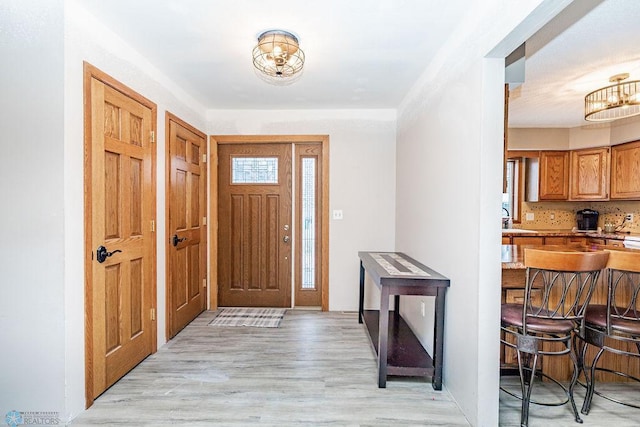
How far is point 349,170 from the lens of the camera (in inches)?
153

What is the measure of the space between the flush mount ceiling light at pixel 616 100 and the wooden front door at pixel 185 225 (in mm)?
3770

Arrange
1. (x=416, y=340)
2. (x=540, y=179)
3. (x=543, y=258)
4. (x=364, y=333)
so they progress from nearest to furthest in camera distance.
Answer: (x=543, y=258), (x=416, y=340), (x=364, y=333), (x=540, y=179)

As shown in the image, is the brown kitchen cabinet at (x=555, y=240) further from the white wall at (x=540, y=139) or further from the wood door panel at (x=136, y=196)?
the wood door panel at (x=136, y=196)

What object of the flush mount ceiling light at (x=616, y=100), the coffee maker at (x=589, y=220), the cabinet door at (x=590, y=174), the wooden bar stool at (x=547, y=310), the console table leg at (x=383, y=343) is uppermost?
the flush mount ceiling light at (x=616, y=100)

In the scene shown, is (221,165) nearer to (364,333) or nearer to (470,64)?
(364,333)

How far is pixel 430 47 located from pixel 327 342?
255 centimetres

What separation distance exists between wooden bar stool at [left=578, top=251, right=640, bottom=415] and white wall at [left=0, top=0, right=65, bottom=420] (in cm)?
301

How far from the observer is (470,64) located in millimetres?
1914

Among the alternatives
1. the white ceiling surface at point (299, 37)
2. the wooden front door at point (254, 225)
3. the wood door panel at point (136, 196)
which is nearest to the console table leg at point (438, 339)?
the white ceiling surface at point (299, 37)

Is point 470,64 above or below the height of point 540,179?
above

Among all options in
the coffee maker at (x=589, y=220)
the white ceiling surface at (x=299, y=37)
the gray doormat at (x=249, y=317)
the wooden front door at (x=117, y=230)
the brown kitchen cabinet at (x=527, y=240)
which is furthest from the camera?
the coffee maker at (x=589, y=220)

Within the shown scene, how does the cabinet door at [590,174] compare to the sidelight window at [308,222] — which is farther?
the cabinet door at [590,174]

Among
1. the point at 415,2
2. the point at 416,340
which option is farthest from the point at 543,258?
the point at 415,2

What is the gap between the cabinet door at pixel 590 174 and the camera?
4.43 meters
